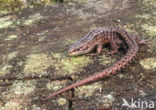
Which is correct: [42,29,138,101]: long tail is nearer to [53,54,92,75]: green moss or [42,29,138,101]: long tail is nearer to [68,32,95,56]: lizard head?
[53,54,92,75]: green moss

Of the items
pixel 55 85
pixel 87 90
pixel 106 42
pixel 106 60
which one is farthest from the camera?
pixel 106 42

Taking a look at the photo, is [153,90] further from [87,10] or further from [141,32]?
[87,10]

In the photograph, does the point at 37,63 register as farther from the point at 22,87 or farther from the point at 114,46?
the point at 114,46

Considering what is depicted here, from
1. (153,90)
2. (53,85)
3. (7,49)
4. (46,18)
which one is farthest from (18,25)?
(153,90)

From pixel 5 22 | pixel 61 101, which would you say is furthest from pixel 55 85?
pixel 5 22

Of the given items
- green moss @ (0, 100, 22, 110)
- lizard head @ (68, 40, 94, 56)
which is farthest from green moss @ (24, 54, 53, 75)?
green moss @ (0, 100, 22, 110)

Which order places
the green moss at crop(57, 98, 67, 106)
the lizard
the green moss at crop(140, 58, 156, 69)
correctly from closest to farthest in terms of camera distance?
1. the green moss at crop(57, 98, 67, 106)
2. the lizard
3. the green moss at crop(140, 58, 156, 69)

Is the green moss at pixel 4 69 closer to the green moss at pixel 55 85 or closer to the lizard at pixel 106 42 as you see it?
the green moss at pixel 55 85
